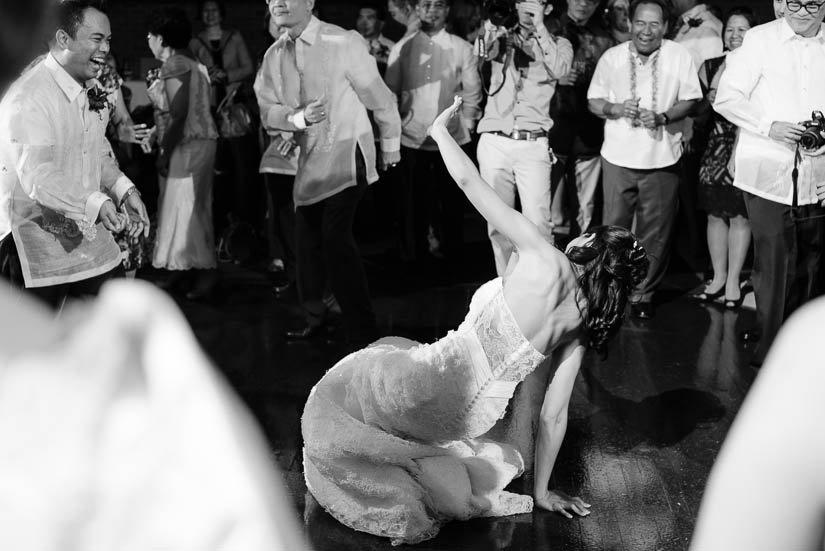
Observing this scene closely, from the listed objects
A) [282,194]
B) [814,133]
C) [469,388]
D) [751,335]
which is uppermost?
[814,133]

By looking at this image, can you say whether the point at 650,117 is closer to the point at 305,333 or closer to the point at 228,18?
the point at 305,333

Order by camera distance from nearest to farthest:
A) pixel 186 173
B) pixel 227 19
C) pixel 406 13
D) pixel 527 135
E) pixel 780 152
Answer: pixel 780 152, pixel 527 135, pixel 186 173, pixel 406 13, pixel 227 19

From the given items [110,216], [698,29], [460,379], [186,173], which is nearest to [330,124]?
[186,173]

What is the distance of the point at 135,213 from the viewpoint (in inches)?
156

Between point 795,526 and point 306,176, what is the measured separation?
4700 mm

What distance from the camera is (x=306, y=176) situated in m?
5.20

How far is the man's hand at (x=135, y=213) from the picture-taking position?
3.94 metres

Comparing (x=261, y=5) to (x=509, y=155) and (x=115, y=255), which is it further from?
(x=115, y=255)

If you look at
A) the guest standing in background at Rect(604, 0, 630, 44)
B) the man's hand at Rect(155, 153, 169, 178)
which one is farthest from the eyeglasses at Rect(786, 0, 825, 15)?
the man's hand at Rect(155, 153, 169, 178)

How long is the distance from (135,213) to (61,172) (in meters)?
0.42

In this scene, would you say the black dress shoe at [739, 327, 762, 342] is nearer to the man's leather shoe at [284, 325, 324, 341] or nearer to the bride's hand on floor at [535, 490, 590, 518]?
the man's leather shoe at [284, 325, 324, 341]

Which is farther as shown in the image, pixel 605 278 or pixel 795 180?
pixel 795 180

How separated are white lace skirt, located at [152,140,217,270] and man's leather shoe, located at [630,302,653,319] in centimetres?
240

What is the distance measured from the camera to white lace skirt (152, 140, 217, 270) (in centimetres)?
616
